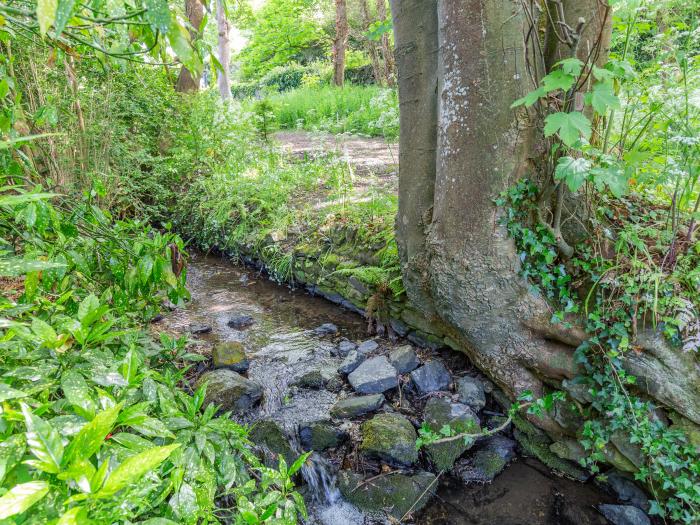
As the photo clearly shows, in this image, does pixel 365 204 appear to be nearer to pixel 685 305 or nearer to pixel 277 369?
pixel 277 369

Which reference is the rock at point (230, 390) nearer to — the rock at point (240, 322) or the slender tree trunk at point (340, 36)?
the rock at point (240, 322)

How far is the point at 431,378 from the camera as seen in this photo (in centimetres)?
314

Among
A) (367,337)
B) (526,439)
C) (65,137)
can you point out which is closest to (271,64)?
(65,137)

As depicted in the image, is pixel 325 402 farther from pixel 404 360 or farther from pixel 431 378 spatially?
pixel 431 378

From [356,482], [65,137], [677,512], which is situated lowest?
[356,482]

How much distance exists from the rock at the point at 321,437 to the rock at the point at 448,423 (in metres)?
0.60

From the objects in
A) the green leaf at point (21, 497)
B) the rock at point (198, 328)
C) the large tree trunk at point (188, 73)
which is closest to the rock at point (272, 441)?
the rock at point (198, 328)

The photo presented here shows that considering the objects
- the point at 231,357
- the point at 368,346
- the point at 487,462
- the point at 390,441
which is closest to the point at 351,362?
the point at 368,346

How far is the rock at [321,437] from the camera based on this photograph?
109 inches

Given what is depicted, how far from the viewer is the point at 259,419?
9.94ft

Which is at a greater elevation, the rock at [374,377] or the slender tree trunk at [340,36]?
the slender tree trunk at [340,36]

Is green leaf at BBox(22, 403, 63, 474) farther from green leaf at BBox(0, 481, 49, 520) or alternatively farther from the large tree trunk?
the large tree trunk

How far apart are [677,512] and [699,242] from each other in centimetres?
138

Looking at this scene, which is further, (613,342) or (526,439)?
(526,439)
